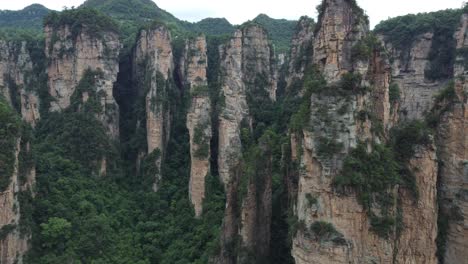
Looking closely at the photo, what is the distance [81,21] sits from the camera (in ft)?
133

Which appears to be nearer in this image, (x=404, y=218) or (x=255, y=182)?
(x=404, y=218)

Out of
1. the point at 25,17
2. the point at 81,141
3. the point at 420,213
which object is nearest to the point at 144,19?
the point at 25,17

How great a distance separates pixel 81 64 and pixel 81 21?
3559 mm

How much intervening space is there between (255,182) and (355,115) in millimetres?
8035

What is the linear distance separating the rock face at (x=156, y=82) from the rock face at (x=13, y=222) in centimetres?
1138

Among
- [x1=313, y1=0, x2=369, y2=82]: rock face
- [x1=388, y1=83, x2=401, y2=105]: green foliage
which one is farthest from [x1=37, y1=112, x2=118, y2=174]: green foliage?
[x1=388, y1=83, x2=401, y2=105]: green foliage

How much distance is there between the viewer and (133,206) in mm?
36031

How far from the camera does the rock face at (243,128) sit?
23812 millimetres

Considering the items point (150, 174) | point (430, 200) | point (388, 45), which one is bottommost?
point (150, 174)

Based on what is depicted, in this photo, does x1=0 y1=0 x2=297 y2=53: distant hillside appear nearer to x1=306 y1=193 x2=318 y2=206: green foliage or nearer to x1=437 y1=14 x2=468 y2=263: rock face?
x1=437 y1=14 x2=468 y2=263: rock face

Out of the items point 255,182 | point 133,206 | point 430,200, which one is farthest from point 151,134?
point 430,200

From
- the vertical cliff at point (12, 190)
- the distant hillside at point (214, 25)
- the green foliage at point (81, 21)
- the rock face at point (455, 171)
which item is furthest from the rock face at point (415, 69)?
the vertical cliff at point (12, 190)

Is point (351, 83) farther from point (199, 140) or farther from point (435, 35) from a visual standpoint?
point (435, 35)

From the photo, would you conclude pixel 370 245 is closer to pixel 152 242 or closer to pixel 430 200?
pixel 430 200
